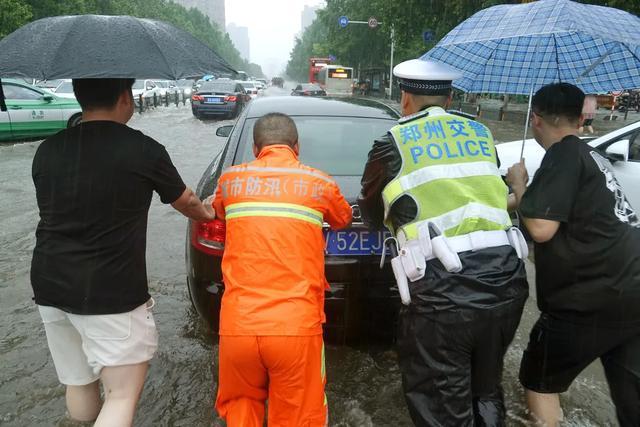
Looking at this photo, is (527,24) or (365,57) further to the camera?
(365,57)

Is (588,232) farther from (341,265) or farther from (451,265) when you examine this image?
(341,265)

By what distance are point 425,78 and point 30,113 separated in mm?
12194

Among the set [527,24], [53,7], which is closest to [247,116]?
[527,24]

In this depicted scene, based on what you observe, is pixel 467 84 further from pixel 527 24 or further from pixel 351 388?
pixel 351 388

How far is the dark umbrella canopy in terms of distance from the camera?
200 centimetres

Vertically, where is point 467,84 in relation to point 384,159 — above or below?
above

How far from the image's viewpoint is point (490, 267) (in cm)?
199

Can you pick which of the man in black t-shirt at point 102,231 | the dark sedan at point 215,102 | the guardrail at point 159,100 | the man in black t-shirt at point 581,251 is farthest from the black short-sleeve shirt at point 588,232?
the guardrail at point 159,100

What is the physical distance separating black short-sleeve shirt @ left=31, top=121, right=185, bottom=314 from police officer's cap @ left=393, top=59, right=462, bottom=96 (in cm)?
108

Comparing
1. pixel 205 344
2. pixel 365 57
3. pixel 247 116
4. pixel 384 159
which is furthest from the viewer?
pixel 365 57

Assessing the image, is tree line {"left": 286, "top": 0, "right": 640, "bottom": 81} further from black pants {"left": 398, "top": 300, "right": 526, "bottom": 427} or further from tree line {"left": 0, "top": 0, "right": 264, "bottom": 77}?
tree line {"left": 0, "top": 0, "right": 264, "bottom": 77}

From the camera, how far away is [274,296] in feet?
6.38

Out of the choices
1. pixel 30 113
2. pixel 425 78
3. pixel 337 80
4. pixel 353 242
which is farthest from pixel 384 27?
pixel 425 78

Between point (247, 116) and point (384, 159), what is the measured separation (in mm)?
2133
